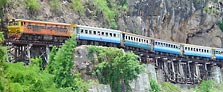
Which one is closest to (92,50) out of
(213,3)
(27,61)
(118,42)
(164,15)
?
(27,61)

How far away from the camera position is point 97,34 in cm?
4409

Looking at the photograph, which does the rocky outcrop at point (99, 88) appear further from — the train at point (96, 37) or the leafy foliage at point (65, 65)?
the train at point (96, 37)

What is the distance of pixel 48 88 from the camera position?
1184 inches

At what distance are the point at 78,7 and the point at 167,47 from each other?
9043 millimetres

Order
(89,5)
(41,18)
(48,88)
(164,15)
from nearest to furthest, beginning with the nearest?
(48,88), (41,18), (89,5), (164,15)

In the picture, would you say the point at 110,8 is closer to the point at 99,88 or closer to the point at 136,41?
the point at 136,41

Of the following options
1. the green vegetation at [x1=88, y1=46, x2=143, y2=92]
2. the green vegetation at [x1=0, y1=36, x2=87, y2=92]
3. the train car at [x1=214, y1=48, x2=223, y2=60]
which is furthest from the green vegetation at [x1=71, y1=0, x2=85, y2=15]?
the train car at [x1=214, y1=48, x2=223, y2=60]

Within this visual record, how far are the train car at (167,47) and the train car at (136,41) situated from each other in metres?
1.18

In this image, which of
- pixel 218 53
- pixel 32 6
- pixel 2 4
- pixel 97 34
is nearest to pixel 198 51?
pixel 218 53

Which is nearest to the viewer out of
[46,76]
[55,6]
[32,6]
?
[46,76]

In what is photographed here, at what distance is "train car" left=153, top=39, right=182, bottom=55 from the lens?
5022 centimetres

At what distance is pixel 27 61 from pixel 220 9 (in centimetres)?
2838

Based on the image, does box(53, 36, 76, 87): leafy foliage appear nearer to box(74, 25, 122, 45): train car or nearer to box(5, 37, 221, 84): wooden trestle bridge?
box(5, 37, 221, 84): wooden trestle bridge

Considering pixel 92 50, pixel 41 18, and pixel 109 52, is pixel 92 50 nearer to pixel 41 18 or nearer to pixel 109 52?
pixel 109 52
